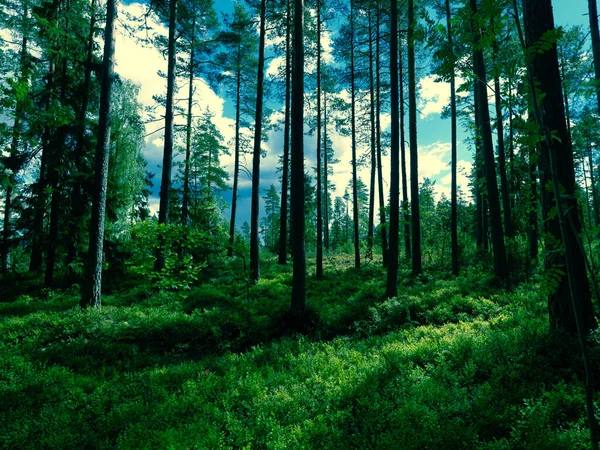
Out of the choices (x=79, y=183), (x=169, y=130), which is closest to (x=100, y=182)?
(x=79, y=183)

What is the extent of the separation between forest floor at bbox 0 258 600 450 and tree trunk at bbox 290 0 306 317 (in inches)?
34.5

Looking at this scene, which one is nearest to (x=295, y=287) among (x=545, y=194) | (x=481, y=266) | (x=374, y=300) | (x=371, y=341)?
(x=371, y=341)

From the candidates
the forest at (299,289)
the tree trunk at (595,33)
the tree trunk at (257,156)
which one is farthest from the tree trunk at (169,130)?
the tree trunk at (595,33)

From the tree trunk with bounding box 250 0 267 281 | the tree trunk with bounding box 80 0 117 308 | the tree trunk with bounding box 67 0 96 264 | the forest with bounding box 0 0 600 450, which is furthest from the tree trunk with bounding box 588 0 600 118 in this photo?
the tree trunk with bounding box 67 0 96 264

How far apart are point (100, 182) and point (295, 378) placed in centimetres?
819

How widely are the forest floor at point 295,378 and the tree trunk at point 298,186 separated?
2.87 ft

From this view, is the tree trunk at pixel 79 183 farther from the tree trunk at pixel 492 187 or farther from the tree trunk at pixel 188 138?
the tree trunk at pixel 492 187

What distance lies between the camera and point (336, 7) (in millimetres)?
14836

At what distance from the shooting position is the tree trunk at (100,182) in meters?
8.74

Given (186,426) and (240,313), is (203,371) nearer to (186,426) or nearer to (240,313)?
(186,426)

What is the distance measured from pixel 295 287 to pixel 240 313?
6.60ft

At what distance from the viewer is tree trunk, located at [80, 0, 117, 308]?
28.7 ft

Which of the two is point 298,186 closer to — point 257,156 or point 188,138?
point 257,156

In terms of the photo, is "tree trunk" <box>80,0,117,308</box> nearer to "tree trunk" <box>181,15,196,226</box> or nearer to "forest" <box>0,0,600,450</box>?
"forest" <box>0,0,600,450</box>
